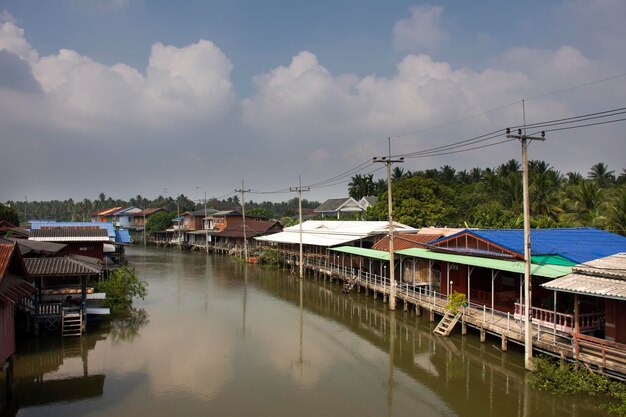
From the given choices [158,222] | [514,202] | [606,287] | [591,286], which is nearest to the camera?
[606,287]

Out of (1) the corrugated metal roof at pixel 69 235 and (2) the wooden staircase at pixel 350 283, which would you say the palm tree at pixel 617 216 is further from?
(1) the corrugated metal roof at pixel 69 235

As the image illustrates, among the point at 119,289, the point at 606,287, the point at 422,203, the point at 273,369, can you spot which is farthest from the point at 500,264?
the point at 422,203

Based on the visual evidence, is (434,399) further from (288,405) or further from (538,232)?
(538,232)

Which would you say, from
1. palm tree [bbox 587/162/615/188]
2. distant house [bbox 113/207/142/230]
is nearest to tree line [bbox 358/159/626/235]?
palm tree [bbox 587/162/615/188]

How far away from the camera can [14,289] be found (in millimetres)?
14242

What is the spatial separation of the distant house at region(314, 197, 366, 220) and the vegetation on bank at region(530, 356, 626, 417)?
5517cm

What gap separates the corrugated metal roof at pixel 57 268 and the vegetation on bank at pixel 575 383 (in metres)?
18.2

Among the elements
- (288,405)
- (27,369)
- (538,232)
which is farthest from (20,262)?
(538,232)

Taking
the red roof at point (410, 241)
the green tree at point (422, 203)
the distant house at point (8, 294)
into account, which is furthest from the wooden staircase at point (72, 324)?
the green tree at point (422, 203)

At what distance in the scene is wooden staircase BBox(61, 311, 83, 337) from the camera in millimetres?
21106

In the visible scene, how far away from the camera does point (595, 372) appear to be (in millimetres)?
13992

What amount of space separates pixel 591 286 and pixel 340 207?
65.9m

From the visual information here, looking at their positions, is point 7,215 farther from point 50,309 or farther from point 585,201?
point 585,201

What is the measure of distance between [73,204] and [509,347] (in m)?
158
